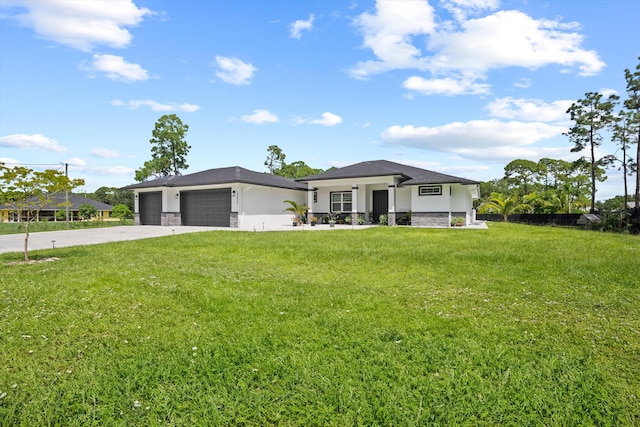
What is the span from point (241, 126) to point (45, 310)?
18.6 meters

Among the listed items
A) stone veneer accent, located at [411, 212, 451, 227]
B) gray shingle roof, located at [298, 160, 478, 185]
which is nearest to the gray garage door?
gray shingle roof, located at [298, 160, 478, 185]

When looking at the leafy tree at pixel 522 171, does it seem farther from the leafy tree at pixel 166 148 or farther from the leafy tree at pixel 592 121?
the leafy tree at pixel 166 148

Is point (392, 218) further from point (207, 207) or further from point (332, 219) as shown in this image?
point (207, 207)

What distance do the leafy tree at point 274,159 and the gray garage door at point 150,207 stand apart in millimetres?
29249

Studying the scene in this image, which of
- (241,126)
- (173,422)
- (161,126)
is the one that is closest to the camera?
(173,422)

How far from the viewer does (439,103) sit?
56.7 feet

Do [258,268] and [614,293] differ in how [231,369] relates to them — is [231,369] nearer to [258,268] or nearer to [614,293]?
[258,268]

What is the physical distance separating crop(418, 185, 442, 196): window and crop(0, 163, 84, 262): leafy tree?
682 inches

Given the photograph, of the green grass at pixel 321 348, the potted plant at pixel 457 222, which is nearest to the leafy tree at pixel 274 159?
the potted plant at pixel 457 222

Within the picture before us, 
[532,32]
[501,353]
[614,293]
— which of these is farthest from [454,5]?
[501,353]

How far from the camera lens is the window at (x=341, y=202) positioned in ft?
77.0

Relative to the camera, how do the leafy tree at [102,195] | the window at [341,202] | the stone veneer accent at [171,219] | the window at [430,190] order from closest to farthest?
1. the window at [430,190]
2. the window at [341,202]
3. the stone veneer accent at [171,219]
4. the leafy tree at [102,195]

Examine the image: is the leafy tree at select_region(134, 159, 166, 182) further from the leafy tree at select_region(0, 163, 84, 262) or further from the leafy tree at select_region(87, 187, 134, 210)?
the leafy tree at select_region(0, 163, 84, 262)

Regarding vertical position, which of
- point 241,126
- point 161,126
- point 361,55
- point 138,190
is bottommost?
point 138,190
